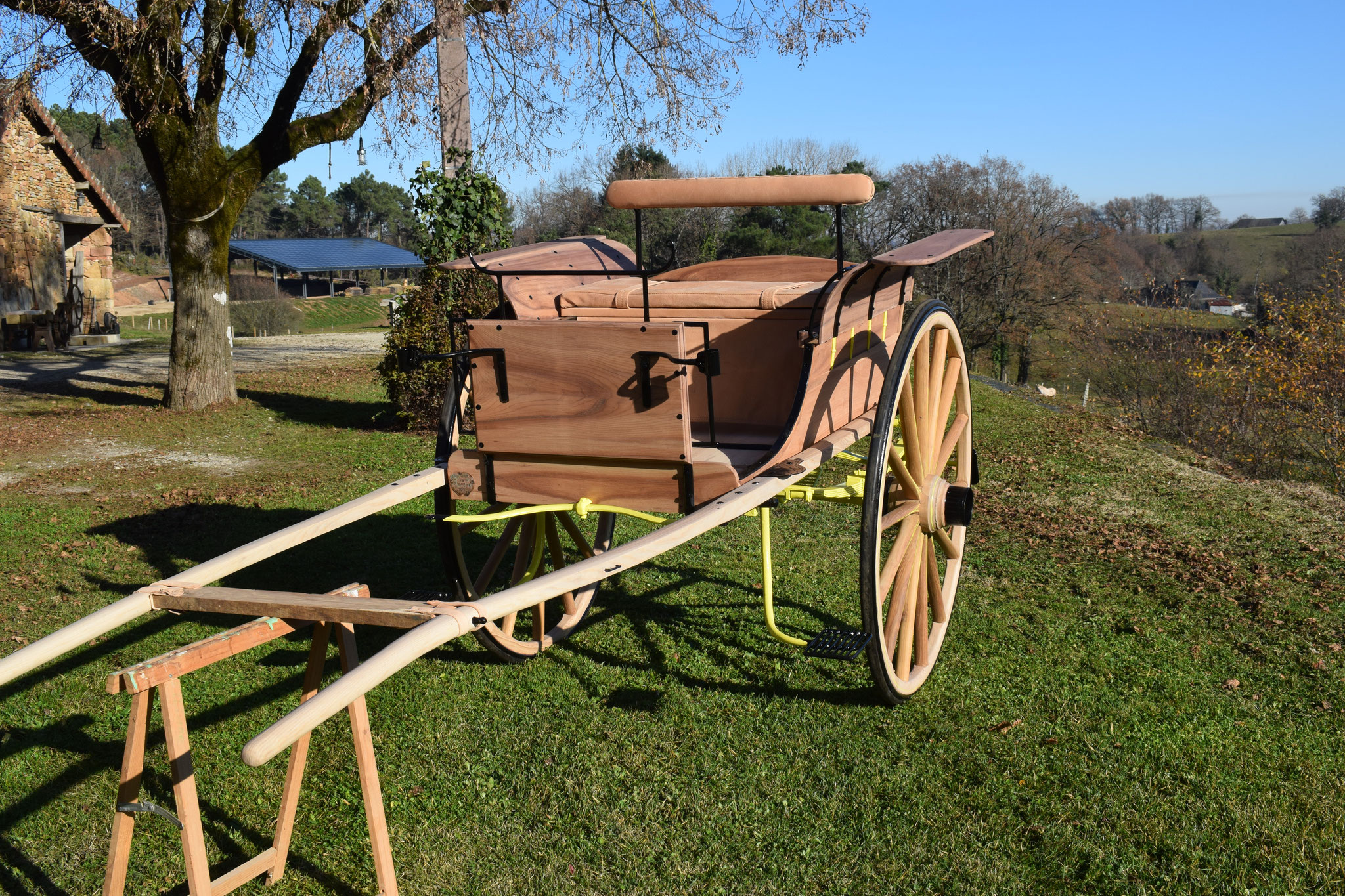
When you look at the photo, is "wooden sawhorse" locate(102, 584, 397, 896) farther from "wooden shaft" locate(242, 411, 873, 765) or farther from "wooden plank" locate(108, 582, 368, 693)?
"wooden shaft" locate(242, 411, 873, 765)

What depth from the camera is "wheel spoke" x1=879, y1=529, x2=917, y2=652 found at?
378 cm

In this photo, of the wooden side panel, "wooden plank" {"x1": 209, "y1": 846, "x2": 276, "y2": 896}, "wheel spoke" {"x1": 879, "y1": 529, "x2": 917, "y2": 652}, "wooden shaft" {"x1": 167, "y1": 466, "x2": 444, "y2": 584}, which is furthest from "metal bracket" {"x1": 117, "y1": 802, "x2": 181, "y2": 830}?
"wheel spoke" {"x1": 879, "y1": 529, "x2": 917, "y2": 652}

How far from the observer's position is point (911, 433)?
3.79 metres

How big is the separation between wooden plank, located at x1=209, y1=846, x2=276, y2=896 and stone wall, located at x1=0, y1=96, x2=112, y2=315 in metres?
21.0

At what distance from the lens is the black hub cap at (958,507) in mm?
4031

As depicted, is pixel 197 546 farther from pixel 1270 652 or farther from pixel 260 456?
pixel 1270 652

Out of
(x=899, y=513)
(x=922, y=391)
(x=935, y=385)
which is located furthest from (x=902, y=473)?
(x=935, y=385)

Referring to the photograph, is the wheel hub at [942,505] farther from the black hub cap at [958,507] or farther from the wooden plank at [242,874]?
the wooden plank at [242,874]

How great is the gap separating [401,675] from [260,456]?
5.63 m

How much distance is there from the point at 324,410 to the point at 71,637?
10046mm

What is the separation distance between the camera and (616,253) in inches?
184

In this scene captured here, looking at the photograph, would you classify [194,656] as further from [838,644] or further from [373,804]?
[838,644]

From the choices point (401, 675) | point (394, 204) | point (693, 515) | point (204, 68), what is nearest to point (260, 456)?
point (204, 68)

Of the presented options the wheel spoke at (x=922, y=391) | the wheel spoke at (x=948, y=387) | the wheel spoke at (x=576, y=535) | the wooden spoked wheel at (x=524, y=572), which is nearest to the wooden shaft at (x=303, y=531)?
the wooden spoked wheel at (x=524, y=572)
